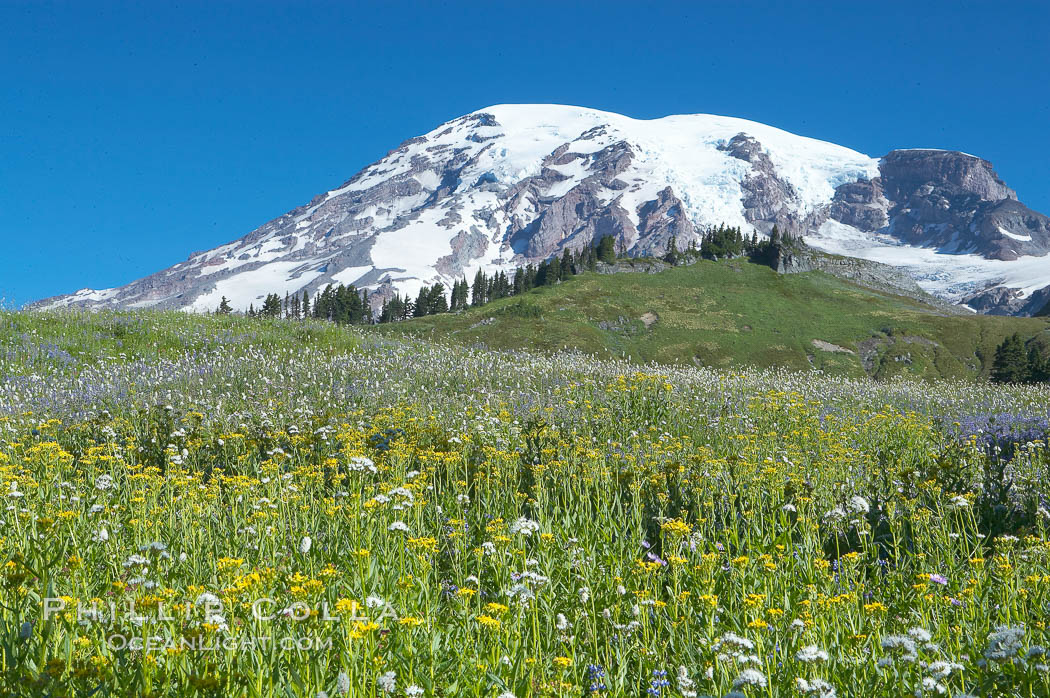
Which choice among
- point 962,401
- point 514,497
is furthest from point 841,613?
point 962,401

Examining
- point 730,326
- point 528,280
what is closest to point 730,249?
point 528,280

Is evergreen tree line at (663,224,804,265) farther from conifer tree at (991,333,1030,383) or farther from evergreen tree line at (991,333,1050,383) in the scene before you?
evergreen tree line at (991,333,1050,383)

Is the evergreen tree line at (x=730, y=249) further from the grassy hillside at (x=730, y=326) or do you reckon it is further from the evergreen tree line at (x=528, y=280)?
the grassy hillside at (x=730, y=326)

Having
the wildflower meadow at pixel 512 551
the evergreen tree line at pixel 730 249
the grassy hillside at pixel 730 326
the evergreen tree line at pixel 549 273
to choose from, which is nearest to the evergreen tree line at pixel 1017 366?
the grassy hillside at pixel 730 326

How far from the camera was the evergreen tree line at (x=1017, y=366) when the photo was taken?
164 feet

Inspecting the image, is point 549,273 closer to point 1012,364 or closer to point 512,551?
point 1012,364

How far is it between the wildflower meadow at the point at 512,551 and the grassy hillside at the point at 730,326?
129 ft

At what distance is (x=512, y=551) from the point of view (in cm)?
525

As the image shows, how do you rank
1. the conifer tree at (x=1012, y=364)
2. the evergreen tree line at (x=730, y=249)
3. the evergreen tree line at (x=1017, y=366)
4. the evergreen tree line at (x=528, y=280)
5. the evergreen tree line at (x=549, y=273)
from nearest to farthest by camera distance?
the evergreen tree line at (x=1017, y=366), the conifer tree at (x=1012, y=364), the evergreen tree line at (x=730, y=249), the evergreen tree line at (x=549, y=273), the evergreen tree line at (x=528, y=280)

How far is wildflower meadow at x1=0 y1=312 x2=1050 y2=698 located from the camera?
3275mm

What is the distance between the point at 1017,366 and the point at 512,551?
62232 millimetres

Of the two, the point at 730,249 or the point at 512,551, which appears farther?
the point at 730,249

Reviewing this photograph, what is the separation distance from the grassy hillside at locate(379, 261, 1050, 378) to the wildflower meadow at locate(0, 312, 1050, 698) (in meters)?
39.3

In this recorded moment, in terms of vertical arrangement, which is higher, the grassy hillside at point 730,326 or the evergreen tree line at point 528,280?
the evergreen tree line at point 528,280
